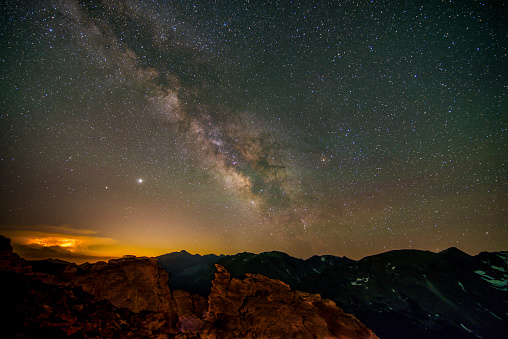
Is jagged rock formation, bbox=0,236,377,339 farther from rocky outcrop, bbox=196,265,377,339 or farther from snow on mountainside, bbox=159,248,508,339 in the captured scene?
snow on mountainside, bbox=159,248,508,339

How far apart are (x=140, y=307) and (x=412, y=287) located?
15653 centimetres

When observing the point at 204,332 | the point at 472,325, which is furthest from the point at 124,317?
the point at 472,325

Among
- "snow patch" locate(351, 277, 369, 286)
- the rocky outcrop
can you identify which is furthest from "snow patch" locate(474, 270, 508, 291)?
the rocky outcrop

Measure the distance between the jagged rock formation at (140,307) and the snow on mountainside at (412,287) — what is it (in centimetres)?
9757

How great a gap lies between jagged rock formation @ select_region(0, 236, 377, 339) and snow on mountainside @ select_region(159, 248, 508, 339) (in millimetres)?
97569

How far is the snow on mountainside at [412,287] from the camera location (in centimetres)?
9038

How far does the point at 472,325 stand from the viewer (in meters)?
90.2

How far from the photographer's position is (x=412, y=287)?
113 metres

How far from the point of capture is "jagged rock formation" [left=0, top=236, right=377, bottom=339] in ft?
53.8

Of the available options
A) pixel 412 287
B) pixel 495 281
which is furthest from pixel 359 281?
pixel 495 281

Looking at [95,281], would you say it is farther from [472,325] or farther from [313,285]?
[472,325]

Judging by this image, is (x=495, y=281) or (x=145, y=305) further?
(x=495, y=281)

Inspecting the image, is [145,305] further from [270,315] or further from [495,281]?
[495,281]

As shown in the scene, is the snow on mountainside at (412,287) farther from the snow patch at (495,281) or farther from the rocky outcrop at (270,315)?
the rocky outcrop at (270,315)
